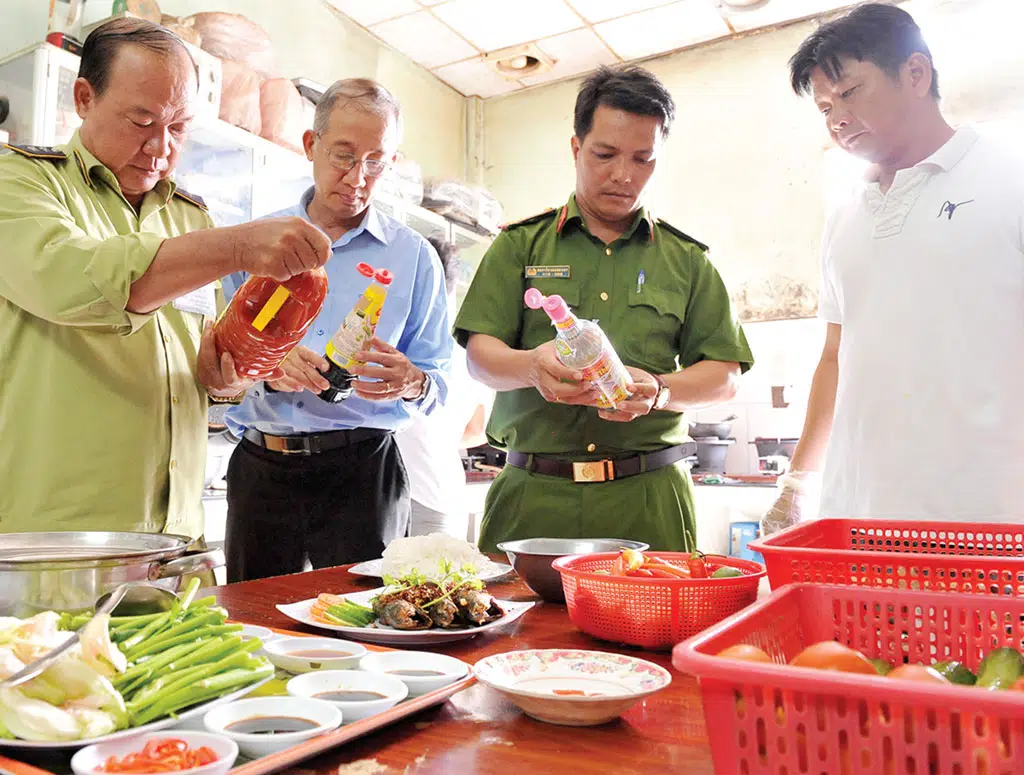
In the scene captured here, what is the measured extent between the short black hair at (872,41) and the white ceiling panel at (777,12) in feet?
9.79

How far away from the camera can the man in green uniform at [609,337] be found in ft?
5.96

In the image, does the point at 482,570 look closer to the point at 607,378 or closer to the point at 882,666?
the point at 607,378

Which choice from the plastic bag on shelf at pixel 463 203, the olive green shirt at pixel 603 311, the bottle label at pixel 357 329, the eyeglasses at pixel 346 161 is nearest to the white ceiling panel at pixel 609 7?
the plastic bag on shelf at pixel 463 203

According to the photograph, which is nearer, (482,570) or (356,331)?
(482,570)

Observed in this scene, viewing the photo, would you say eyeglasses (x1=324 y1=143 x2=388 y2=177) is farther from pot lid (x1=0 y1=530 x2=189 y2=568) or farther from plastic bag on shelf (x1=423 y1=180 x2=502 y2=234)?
plastic bag on shelf (x1=423 y1=180 x2=502 y2=234)

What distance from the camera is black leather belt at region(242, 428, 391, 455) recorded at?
2070 mm

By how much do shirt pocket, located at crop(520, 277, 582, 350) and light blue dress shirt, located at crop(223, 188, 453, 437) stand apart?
408mm

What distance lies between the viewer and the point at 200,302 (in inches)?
68.1

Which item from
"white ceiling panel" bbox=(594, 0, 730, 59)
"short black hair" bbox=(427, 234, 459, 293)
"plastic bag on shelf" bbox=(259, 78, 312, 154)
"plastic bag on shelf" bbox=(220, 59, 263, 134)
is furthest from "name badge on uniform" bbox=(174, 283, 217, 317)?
"white ceiling panel" bbox=(594, 0, 730, 59)

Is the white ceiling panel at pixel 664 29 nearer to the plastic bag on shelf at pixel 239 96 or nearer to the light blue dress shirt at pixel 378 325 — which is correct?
the plastic bag on shelf at pixel 239 96

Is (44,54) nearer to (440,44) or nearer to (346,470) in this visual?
(346,470)

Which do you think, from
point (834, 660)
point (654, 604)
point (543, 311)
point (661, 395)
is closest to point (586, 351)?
point (661, 395)

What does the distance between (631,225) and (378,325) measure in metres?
0.72

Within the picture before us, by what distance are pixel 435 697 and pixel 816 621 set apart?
370 mm
